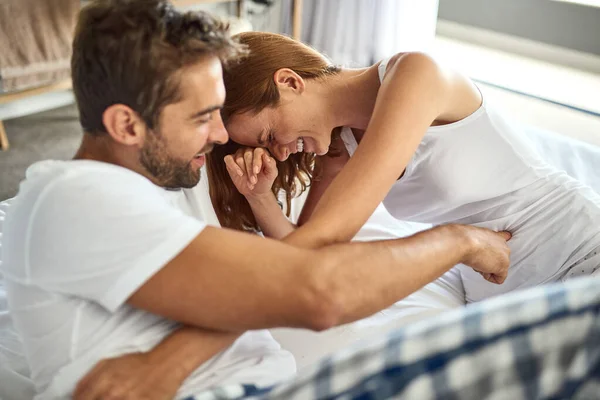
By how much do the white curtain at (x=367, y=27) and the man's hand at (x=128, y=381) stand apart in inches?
105

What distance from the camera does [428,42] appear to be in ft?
11.1

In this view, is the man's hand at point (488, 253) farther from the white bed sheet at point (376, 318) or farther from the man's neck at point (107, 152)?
the man's neck at point (107, 152)

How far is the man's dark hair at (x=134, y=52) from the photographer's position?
82 centimetres

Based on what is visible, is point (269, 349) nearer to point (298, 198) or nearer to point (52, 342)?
point (52, 342)

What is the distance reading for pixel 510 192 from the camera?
132 centimetres

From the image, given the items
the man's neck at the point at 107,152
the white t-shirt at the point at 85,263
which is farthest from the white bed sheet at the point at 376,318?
the man's neck at the point at 107,152

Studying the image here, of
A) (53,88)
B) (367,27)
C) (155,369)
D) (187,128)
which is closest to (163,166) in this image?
(187,128)

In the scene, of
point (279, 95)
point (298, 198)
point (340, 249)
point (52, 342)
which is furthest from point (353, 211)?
point (298, 198)

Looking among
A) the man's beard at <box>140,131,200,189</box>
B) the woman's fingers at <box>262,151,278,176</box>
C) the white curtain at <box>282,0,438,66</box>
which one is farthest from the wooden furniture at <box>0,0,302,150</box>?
the man's beard at <box>140,131,200,189</box>

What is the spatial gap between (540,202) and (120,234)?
952mm

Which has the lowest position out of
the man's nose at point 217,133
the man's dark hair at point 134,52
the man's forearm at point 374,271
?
the man's forearm at point 374,271

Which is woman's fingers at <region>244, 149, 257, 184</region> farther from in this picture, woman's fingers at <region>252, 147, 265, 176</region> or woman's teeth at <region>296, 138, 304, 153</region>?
woman's teeth at <region>296, 138, 304, 153</region>

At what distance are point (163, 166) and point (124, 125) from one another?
0.10m

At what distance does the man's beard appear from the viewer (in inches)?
35.3
